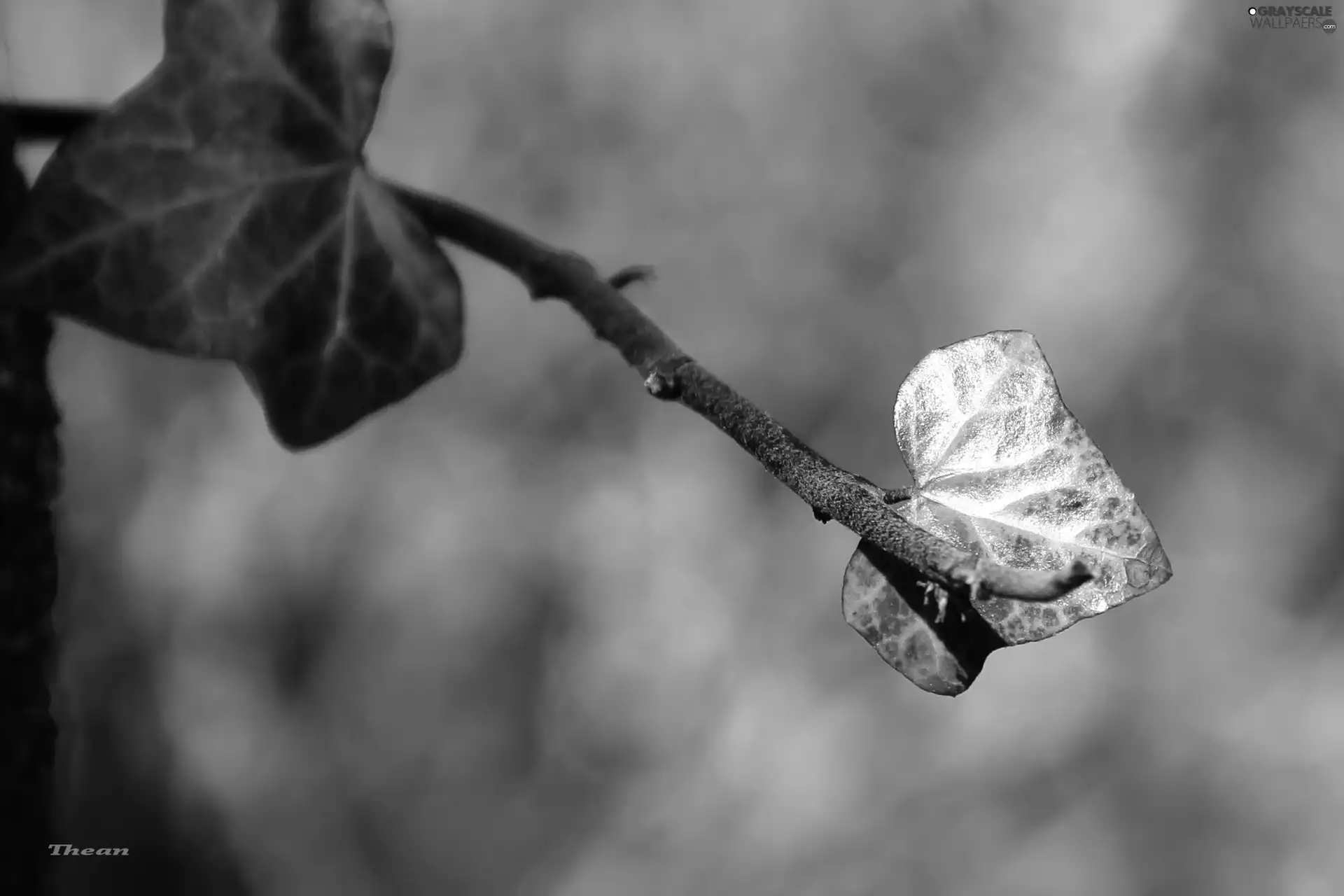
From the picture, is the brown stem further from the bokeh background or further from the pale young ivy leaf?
the bokeh background

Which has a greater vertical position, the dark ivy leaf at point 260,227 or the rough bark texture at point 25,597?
the dark ivy leaf at point 260,227

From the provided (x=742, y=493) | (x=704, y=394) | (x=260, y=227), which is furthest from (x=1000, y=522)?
(x=742, y=493)

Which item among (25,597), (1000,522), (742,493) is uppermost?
(1000,522)

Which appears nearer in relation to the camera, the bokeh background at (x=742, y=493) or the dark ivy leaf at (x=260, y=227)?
the dark ivy leaf at (x=260, y=227)

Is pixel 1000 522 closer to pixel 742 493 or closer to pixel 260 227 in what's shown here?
pixel 260 227

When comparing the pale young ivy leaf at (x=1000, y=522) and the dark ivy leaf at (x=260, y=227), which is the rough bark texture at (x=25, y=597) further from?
the pale young ivy leaf at (x=1000, y=522)

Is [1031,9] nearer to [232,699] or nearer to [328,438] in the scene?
[328,438]

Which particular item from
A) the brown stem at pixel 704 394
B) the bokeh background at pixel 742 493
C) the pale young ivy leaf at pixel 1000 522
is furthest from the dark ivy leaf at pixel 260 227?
the bokeh background at pixel 742 493
